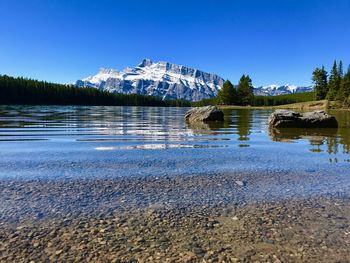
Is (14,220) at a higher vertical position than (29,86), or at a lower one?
lower

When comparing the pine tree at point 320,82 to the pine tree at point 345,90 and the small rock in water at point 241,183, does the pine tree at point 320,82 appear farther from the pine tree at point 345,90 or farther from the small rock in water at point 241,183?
the small rock in water at point 241,183

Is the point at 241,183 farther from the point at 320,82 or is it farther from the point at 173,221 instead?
the point at 320,82

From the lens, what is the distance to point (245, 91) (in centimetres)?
13325

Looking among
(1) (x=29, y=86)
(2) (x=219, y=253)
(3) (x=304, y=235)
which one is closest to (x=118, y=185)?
(2) (x=219, y=253)

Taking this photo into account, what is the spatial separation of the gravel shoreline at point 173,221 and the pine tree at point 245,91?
129442 mm

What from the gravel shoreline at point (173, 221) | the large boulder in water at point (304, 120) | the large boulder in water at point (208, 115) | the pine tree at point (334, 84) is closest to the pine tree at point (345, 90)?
the pine tree at point (334, 84)

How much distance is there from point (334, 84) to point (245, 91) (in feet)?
117

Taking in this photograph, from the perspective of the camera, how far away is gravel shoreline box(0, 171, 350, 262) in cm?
414

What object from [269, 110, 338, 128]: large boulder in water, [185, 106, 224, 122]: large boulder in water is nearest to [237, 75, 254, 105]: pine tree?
[185, 106, 224, 122]: large boulder in water

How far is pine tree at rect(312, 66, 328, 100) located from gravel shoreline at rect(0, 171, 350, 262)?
437ft

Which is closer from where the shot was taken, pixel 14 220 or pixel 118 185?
pixel 14 220

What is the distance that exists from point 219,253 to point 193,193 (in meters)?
2.56

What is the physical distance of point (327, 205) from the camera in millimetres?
5957

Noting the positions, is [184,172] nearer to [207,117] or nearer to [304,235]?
[304,235]
